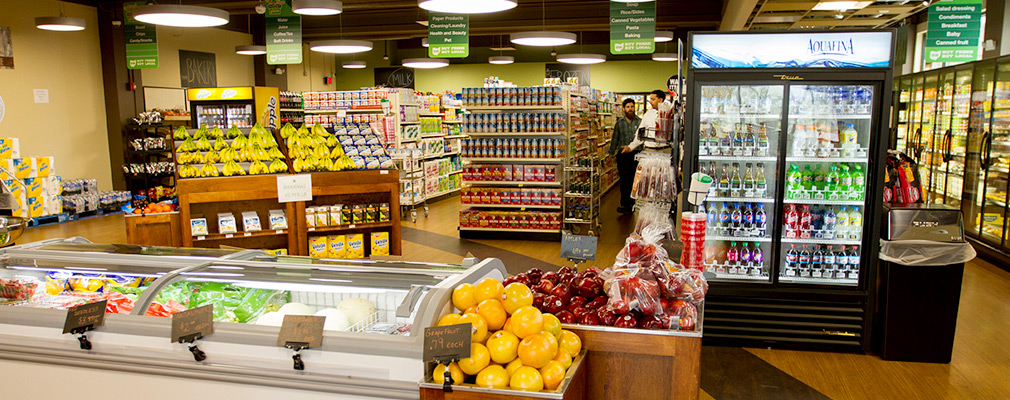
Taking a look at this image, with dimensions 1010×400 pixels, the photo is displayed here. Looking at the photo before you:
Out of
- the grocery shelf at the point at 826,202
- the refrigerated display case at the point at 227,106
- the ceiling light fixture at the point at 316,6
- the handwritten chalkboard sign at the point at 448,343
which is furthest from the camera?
the refrigerated display case at the point at 227,106

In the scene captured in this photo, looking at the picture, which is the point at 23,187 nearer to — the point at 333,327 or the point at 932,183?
the point at 333,327

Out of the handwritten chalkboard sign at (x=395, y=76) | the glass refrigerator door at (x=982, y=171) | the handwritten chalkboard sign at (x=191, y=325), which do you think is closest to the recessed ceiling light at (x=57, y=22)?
→ the handwritten chalkboard sign at (x=191, y=325)

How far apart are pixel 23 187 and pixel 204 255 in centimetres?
810

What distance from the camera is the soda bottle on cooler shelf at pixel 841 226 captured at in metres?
4.57

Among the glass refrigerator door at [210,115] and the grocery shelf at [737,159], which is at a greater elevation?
the glass refrigerator door at [210,115]

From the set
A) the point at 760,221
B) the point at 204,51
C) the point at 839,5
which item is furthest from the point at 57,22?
the point at 839,5

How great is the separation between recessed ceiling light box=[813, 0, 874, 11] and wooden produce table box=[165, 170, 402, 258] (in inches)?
178

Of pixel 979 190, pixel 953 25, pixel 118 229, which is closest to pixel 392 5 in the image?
pixel 118 229

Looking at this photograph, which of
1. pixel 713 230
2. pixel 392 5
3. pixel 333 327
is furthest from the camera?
pixel 392 5

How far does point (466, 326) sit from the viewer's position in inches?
75.7

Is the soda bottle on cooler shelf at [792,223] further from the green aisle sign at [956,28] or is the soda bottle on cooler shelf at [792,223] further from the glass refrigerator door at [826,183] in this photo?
the green aisle sign at [956,28]

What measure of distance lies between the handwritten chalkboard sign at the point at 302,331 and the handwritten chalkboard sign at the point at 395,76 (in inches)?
755

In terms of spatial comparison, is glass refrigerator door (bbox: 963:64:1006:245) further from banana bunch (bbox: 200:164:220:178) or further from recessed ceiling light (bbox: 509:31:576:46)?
banana bunch (bbox: 200:164:220:178)

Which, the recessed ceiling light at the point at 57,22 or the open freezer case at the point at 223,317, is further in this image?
the recessed ceiling light at the point at 57,22
